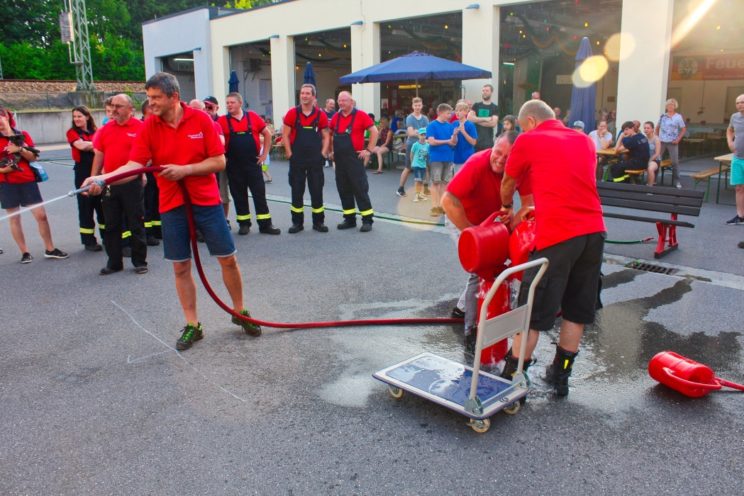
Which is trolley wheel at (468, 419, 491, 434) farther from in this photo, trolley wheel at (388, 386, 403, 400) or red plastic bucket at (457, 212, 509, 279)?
red plastic bucket at (457, 212, 509, 279)

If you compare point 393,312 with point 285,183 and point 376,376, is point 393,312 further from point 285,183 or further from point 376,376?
point 285,183

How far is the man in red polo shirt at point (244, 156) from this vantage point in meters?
8.37

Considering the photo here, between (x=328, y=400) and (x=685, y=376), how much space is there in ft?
6.98

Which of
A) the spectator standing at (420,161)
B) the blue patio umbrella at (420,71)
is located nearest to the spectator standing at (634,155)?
the spectator standing at (420,161)

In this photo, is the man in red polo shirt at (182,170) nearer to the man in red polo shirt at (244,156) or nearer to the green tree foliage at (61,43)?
the man in red polo shirt at (244,156)

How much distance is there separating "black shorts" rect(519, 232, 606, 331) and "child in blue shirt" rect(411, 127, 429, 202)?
768cm

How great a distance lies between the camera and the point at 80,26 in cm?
2970

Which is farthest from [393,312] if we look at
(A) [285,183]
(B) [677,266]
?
(A) [285,183]

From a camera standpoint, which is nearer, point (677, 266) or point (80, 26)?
point (677, 266)

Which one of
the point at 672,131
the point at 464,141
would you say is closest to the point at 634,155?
the point at 672,131

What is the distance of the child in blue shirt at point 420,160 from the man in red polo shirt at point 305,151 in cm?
273

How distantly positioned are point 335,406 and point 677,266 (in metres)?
4.66

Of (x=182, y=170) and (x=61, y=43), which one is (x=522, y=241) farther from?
(x=61, y=43)

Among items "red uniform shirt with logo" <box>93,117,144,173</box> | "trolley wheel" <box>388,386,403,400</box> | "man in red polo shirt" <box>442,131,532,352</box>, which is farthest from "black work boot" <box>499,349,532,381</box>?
"red uniform shirt with logo" <box>93,117,144,173</box>
